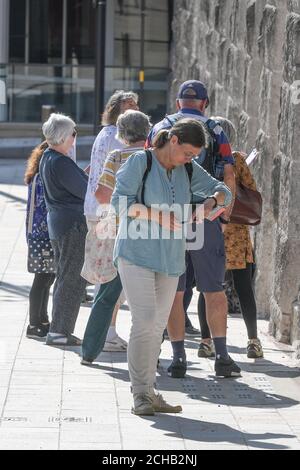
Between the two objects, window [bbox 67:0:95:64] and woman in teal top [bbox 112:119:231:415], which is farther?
window [bbox 67:0:95:64]

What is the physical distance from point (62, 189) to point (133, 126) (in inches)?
46.1

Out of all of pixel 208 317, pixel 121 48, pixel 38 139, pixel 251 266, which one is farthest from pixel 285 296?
pixel 121 48

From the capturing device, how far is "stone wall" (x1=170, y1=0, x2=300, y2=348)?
9.45 metres

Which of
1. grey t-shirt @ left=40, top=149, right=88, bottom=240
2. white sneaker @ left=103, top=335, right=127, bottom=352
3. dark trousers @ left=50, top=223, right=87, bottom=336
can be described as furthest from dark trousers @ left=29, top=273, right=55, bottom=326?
white sneaker @ left=103, top=335, right=127, bottom=352

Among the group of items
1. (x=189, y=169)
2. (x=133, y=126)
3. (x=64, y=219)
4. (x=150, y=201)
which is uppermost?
(x=133, y=126)

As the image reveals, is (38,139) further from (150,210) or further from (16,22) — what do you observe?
(150,210)

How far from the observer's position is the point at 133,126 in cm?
813

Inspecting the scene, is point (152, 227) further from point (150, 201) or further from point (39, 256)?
point (39, 256)

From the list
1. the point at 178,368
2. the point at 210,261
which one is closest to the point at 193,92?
the point at 210,261

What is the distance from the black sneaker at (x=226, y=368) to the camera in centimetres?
Answer: 835

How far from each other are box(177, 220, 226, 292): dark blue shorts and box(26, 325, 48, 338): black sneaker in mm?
1646

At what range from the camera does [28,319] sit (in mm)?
10172

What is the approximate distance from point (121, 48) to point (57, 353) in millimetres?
23380

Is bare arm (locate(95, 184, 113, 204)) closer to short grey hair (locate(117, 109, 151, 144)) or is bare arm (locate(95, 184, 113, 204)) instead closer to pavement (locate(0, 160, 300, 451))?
short grey hair (locate(117, 109, 151, 144))
